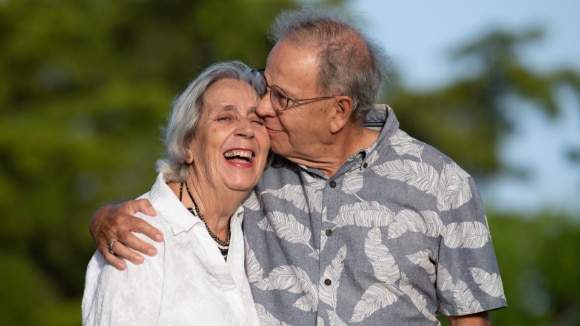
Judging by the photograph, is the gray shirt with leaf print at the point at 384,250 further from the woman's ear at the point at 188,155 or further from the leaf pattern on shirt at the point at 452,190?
the woman's ear at the point at 188,155

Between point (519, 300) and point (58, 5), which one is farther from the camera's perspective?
point (58, 5)

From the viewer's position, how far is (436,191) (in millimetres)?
3512

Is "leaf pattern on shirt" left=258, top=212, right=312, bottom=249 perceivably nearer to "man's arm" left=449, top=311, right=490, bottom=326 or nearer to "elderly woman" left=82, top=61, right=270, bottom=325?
"elderly woman" left=82, top=61, right=270, bottom=325

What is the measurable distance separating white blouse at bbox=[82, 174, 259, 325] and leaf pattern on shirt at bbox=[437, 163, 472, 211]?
808 millimetres

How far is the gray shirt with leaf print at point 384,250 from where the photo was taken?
11.4 ft

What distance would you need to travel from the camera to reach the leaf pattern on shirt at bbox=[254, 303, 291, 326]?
3.53 m

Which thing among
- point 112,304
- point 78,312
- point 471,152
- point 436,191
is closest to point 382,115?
point 436,191

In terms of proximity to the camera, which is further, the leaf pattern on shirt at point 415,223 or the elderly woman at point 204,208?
the leaf pattern on shirt at point 415,223

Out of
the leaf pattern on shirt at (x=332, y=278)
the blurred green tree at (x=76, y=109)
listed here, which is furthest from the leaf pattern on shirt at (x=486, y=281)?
the blurred green tree at (x=76, y=109)

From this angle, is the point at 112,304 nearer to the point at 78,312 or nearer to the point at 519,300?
the point at 519,300

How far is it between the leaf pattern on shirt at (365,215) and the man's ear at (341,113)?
32 cm

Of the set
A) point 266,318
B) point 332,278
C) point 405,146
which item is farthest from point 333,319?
point 405,146

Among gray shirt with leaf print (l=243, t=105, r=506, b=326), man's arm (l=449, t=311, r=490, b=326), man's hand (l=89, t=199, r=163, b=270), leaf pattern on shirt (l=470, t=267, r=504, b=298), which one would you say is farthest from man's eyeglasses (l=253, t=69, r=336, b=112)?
man's arm (l=449, t=311, r=490, b=326)

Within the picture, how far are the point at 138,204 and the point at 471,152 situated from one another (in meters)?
Result: 16.9
